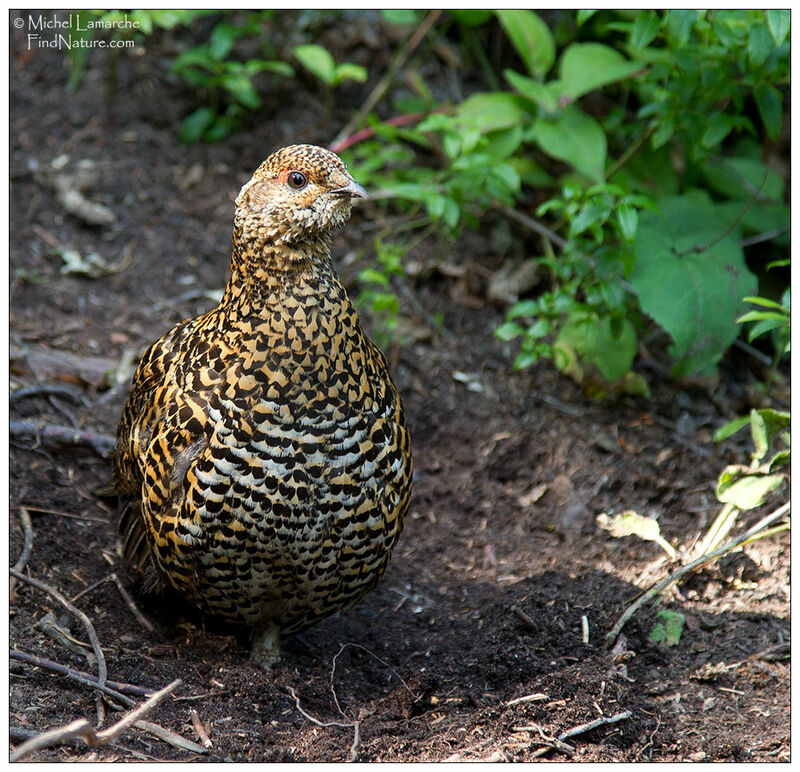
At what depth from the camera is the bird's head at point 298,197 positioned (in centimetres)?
317

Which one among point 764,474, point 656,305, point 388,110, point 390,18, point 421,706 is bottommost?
point 421,706

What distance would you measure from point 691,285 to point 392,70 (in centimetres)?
256

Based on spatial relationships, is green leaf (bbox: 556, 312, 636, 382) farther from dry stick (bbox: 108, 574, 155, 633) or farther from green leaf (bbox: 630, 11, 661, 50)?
dry stick (bbox: 108, 574, 155, 633)

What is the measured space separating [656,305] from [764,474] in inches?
37.0

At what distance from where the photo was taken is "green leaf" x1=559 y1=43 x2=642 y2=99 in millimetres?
5105

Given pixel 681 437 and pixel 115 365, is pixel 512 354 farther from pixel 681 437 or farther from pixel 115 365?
pixel 115 365

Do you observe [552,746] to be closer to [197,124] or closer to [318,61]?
[318,61]

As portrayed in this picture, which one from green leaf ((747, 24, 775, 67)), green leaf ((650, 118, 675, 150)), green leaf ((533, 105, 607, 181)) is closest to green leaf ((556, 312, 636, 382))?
green leaf ((533, 105, 607, 181))

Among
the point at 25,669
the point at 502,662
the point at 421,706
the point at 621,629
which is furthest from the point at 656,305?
the point at 25,669

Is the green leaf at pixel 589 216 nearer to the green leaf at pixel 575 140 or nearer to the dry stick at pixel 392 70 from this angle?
the green leaf at pixel 575 140

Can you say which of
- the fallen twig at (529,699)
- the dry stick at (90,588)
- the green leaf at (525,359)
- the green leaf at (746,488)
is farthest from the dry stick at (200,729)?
the green leaf at (525,359)

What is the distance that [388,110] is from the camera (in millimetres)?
6406

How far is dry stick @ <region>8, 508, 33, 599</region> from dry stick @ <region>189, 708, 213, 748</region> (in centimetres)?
93

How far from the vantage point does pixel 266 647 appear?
3.75 m
